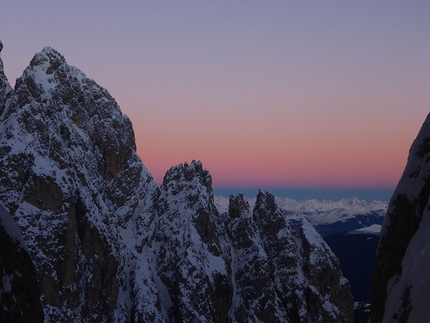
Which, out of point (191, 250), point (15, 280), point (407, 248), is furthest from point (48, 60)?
point (407, 248)

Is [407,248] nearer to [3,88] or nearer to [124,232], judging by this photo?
[124,232]

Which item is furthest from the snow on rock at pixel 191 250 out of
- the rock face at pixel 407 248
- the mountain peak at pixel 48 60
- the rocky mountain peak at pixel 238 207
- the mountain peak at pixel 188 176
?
the rock face at pixel 407 248

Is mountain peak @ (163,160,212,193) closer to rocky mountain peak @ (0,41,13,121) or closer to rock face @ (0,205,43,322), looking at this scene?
rocky mountain peak @ (0,41,13,121)

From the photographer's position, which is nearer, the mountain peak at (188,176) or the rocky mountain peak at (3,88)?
the rocky mountain peak at (3,88)

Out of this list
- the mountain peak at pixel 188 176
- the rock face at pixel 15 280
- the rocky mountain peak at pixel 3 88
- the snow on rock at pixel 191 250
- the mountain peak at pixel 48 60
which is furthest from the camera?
the mountain peak at pixel 188 176

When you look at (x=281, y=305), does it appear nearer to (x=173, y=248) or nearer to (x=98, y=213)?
(x=173, y=248)

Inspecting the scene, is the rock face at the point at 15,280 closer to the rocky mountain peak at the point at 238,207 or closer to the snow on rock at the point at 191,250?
the snow on rock at the point at 191,250

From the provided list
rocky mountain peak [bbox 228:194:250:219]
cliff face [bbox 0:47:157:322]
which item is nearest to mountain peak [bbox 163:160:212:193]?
rocky mountain peak [bbox 228:194:250:219]
